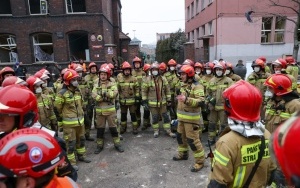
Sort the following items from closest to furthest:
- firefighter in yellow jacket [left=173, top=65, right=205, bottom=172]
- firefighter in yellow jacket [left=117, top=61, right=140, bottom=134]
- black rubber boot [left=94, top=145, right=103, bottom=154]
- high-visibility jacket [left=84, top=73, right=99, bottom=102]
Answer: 1. firefighter in yellow jacket [left=173, top=65, right=205, bottom=172]
2. black rubber boot [left=94, top=145, right=103, bottom=154]
3. high-visibility jacket [left=84, top=73, right=99, bottom=102]
4. firefighter in yellow jacket [left=117, top=61, right=140, bottom=134]

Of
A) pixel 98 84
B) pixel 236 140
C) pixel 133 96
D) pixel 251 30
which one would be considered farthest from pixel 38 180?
pixel 251 30

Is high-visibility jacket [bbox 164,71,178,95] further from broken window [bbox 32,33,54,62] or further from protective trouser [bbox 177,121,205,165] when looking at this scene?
broken window [bbox 32,33,54,62]

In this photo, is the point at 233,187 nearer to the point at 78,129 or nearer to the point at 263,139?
the point at 263,139

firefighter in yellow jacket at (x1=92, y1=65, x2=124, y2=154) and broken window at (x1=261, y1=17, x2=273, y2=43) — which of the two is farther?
broken window at (x1=261, y1=17, x2=273, y2=43)

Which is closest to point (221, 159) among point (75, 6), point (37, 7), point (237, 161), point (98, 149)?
point (237, 161)

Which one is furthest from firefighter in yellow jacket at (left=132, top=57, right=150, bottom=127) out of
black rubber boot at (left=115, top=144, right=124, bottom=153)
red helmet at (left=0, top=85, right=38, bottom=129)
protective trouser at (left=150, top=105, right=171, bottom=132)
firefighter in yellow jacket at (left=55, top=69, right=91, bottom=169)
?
red helmet at (left=0, top=85, right=38, bottom=129)

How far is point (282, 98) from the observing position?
3869 mm

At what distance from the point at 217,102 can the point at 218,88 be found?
1.21ft

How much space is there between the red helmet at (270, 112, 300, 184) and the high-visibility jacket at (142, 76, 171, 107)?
20.7ft

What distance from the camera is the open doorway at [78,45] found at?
57.4 feet

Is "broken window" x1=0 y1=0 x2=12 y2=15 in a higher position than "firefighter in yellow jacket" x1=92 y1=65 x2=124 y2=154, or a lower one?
higher

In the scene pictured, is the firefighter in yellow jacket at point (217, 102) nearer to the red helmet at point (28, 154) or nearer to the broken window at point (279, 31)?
the red helmet at point (28, 154)

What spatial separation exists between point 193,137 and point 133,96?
3.08 meters

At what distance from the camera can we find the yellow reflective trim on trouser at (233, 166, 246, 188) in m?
2.33
